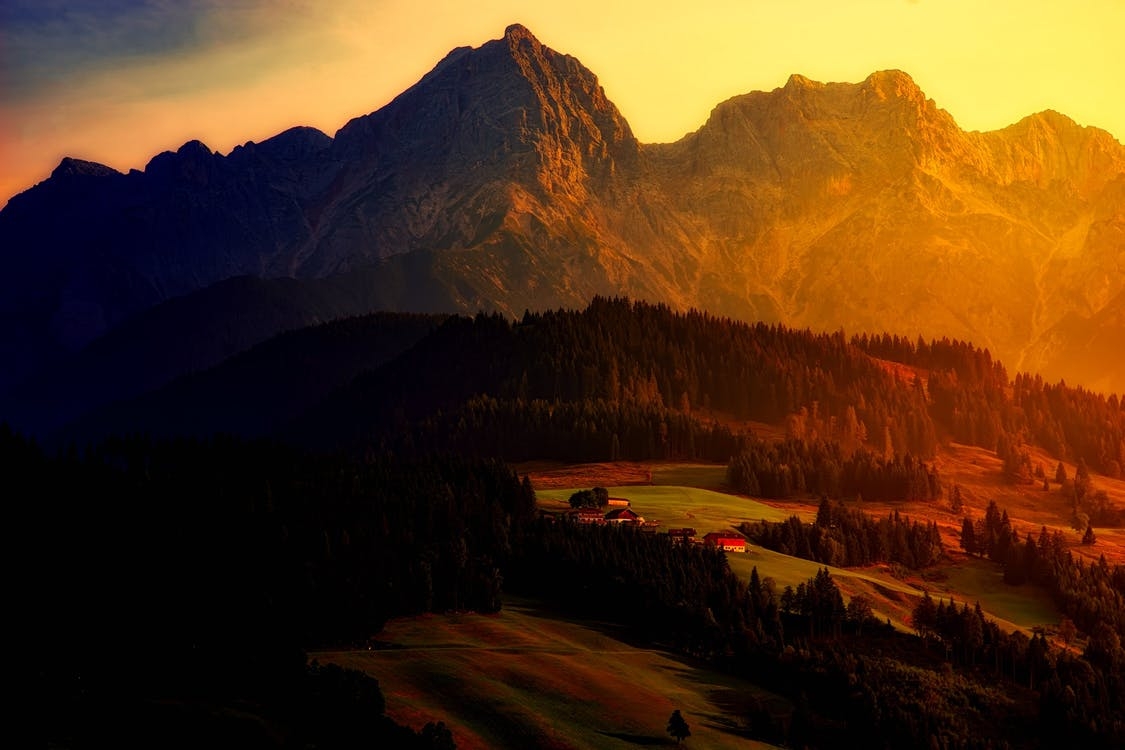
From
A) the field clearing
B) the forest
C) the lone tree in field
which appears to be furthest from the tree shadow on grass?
the forest

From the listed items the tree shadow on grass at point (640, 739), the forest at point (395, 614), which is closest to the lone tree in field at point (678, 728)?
the tree shadow on grass at point (640, 739)

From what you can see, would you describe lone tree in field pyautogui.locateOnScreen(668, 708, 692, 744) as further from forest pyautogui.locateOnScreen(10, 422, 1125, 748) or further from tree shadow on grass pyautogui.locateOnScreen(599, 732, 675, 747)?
forest pyautogui.locateOnScreen(10, 422, 1125, 748)

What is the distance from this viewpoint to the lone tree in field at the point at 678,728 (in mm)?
134875

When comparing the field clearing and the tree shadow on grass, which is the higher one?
the field clearing

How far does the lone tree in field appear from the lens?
135 m

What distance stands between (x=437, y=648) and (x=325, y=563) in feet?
96.7

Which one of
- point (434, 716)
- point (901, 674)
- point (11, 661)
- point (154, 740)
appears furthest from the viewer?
point (901, 674)

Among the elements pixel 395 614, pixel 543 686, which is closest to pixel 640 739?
pixel 543 686

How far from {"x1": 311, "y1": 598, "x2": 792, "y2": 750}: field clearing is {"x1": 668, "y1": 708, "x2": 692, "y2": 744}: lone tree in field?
0.88 meters

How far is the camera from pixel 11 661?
140500 mm

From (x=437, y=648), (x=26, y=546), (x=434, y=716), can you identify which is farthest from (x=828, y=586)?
(x=26, y=546)

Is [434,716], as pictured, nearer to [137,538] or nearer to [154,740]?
[154,740]

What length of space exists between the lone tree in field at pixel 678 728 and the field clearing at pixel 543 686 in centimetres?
88

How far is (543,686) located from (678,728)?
1400 centimetres
